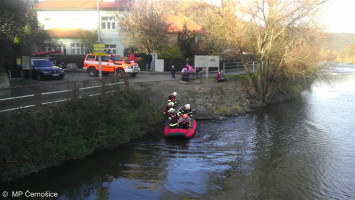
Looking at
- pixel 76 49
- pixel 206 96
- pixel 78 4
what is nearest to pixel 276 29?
pixel 206 96

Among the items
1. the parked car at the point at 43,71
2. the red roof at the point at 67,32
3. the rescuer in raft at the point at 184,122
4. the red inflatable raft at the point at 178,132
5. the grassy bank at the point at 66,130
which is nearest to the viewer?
the grassy bank at the point at 66,130

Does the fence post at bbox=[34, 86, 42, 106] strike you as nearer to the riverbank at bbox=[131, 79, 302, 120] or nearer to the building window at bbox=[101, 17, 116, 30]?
the riverbank at bbox=[131, 79, 302, 120]

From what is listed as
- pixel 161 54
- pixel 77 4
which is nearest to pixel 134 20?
pixel 161 54

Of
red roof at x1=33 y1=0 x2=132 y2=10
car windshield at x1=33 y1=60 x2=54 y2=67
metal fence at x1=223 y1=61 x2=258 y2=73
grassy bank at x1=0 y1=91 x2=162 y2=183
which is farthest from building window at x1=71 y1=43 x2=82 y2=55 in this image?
grassy bank at x1=0 y1=91 x2=162 y2=183

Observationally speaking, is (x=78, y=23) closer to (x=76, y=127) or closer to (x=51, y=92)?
(x=51, y=92)

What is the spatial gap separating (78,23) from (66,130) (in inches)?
1066

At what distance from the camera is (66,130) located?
10289 millimetres

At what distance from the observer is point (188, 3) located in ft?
68.5

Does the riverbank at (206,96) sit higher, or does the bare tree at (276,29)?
the bare tree at (276,29)

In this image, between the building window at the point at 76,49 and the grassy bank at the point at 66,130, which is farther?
the building window at the point at 76,49

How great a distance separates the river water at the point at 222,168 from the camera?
28.0 ft

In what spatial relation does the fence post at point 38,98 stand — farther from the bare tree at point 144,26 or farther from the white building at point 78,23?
the white building at point 78,23

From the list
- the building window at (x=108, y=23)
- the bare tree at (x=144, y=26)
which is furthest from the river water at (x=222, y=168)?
the building window at (x=108, y=23)

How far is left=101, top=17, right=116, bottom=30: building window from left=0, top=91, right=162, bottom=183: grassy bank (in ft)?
70.7
